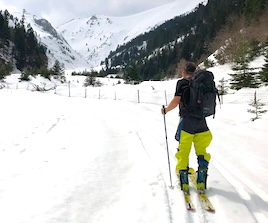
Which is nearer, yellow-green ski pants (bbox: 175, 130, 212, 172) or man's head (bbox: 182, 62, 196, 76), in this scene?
yellow-green ski pants (bbox: 175, 130, 212, 172)

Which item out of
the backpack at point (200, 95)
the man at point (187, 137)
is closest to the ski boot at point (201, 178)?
the man at point (187, 137)

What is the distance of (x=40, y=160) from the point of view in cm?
602

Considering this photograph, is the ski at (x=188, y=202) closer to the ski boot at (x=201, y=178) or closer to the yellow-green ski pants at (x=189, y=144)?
the ski boot at (x=201, y=178)

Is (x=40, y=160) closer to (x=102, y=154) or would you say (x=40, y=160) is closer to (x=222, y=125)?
(x=102, y=154)

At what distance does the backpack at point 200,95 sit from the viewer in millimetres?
4234

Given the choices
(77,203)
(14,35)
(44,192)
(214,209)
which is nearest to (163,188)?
(214,209)

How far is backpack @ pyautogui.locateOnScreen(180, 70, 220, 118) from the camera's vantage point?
13.9 feet

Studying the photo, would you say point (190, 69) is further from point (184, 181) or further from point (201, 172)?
point (184, 181)

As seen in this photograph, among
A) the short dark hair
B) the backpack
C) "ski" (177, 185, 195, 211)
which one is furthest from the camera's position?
the short dark hair

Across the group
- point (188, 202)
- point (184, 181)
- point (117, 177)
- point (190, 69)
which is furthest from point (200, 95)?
point (117, 177)

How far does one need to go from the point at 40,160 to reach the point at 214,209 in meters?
3.76

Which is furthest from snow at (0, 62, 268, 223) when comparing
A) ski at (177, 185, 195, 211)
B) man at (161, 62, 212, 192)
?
man at (161, 62, 212, 192)

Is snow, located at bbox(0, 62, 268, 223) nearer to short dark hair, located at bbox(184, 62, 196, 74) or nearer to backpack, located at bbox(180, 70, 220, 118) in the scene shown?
backpack, located at bbox(180, 70, 220, 118)

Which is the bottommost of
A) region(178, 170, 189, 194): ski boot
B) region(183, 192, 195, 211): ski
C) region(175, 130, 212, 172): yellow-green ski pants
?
region(183, 192, 195, 211): ski
